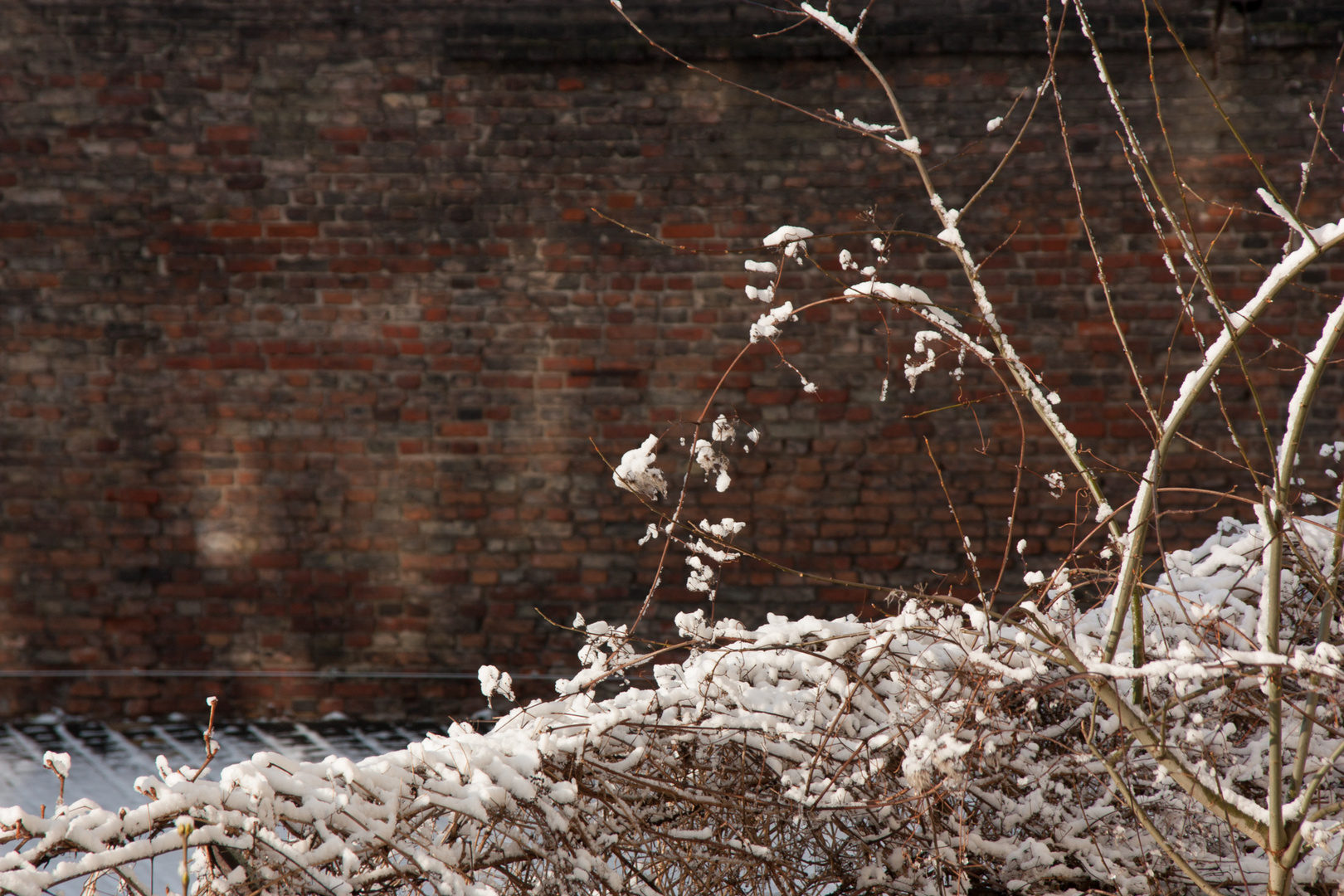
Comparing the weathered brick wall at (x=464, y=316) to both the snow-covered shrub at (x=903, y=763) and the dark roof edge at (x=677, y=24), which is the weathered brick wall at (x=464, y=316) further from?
the snow-covered shrub at (x=903, y=763)

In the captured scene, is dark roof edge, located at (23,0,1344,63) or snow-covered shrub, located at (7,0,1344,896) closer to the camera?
snow-covered shrub, located at (7,0,1344,896)

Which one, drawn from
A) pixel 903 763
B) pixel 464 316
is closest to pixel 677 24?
pixel 464 316

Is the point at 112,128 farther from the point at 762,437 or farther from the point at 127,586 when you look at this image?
the point at 762,437

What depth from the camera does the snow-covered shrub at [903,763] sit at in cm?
160

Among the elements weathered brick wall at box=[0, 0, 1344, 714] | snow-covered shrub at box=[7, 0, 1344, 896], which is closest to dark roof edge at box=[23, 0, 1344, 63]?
weathered brick wall at box=[0, 0, 1344, 714]

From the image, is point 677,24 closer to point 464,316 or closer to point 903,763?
→ point 464,316

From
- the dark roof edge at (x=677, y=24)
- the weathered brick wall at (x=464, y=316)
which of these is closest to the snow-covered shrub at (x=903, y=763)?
the weathered brick wall at (x=464, y=316)

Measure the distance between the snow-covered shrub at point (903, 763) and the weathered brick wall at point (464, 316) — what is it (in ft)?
6.85

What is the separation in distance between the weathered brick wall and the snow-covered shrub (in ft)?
6.85

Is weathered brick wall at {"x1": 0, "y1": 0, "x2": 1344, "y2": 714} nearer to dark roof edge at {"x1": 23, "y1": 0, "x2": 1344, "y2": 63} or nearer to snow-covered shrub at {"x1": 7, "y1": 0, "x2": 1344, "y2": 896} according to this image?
dark roof edge at {"x1": 23, "y1": 0, "x2": 1344, "y2": 63}

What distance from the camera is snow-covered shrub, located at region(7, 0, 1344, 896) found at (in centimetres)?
160

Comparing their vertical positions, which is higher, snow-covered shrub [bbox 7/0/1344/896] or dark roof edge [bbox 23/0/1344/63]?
dark roof edge [bbox 23/0/1344/63]

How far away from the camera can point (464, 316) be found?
4.41m

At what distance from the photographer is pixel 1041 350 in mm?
4367
